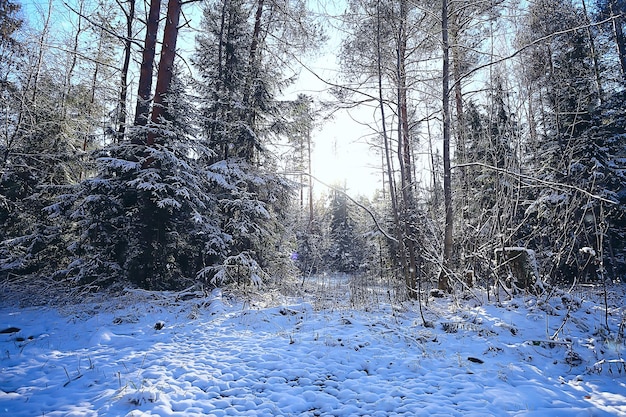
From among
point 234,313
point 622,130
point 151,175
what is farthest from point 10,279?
point 622,130

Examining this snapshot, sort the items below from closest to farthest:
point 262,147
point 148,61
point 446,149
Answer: point 446,149 → point 148,61 → point 262,147

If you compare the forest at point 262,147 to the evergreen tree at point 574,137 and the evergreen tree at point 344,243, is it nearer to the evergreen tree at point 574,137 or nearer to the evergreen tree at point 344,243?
the evergreen tree at point 574,137

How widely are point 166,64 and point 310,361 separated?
7606mm

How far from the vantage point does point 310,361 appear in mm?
3910

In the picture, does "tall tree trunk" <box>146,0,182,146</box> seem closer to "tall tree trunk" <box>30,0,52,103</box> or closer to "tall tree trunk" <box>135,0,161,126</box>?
"tall tree trunk" <box>135,0,161,126</box>

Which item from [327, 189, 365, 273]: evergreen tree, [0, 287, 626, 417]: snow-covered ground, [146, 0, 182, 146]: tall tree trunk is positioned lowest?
[0, 287, 626, 417]: snow-covered ground

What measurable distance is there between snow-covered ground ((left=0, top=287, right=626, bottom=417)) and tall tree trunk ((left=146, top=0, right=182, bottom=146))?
4.33m

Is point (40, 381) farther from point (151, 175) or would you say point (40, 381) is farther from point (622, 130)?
point (622, 130)

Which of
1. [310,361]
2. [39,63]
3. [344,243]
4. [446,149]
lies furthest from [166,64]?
[344,243]

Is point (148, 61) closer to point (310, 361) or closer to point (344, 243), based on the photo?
point (310, 361)

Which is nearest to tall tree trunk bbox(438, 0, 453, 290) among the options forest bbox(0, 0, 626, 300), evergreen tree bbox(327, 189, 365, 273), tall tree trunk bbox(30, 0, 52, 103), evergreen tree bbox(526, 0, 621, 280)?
forest bbox(0, 0, 626, 300)

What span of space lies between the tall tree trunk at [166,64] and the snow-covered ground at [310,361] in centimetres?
433

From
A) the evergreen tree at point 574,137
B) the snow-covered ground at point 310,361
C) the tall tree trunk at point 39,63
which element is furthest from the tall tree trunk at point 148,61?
the evergreen tree at point 574,137

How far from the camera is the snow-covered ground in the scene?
280 cm
